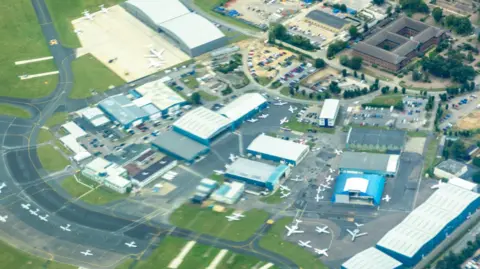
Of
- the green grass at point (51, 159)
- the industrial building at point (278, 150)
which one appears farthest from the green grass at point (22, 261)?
the industrial building at point (278, 150)

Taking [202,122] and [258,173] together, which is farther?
[202,122]

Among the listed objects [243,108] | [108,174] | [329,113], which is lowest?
[108,174]

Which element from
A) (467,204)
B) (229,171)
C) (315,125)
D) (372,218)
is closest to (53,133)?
(229,171)

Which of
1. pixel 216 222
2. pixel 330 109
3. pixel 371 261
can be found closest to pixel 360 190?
pixel 371 261

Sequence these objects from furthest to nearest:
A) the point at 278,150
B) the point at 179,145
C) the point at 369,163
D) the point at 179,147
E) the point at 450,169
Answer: the point at 179,145 → the point at 179,147 → the point at 278,150 → the point at 369,163 → the point at 450,169

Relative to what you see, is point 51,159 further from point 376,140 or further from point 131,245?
point 376,140

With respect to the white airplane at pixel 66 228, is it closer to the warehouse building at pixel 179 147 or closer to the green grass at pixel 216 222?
the green grass at pixel 216 222

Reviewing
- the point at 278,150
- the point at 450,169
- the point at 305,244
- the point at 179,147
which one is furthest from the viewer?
the point at 179,147
